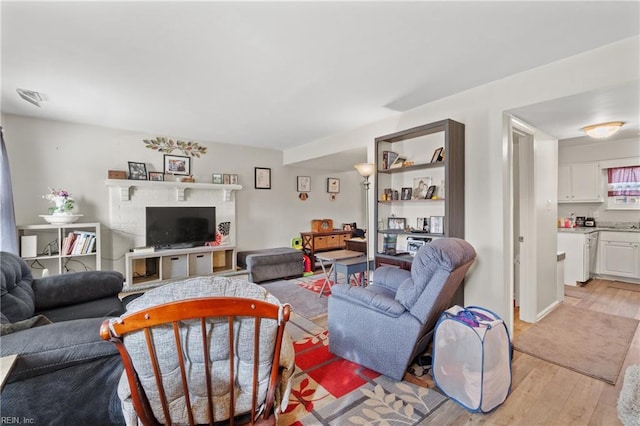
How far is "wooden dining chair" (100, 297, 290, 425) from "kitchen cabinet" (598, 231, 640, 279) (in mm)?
6124

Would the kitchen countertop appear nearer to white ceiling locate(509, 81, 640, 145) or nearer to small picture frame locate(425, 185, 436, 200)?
white ceiling locate(509, 81, 640, 145)

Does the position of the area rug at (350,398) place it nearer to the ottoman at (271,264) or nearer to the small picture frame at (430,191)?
the small picture frame at (430,191)

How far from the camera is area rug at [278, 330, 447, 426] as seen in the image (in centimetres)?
170

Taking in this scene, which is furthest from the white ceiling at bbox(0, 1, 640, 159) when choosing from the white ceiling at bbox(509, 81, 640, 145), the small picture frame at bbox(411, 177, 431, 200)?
the small picture frame at bbox(411, 177, 431, 200)

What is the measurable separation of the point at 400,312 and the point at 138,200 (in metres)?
4.36

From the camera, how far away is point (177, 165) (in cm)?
477

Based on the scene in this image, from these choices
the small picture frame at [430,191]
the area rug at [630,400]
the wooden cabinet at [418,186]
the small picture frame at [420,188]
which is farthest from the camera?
the small picture frame at [420,188]

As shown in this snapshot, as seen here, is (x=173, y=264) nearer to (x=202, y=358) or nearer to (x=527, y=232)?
(x=202, y=358)

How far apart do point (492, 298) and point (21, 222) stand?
5.72m

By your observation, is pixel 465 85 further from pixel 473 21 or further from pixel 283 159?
pixel 283 159

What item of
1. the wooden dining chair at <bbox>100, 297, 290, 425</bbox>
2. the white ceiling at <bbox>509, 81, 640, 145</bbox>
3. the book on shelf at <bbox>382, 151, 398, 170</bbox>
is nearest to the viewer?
the wooden dining chair at <bbox>100, 297, 290, 425</bbox>

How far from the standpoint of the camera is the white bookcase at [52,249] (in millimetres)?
3498

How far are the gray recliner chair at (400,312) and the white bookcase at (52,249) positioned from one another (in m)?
3.62

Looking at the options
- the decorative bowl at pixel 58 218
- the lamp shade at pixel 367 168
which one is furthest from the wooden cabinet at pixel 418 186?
the decorative bowl at pixel 58 218
